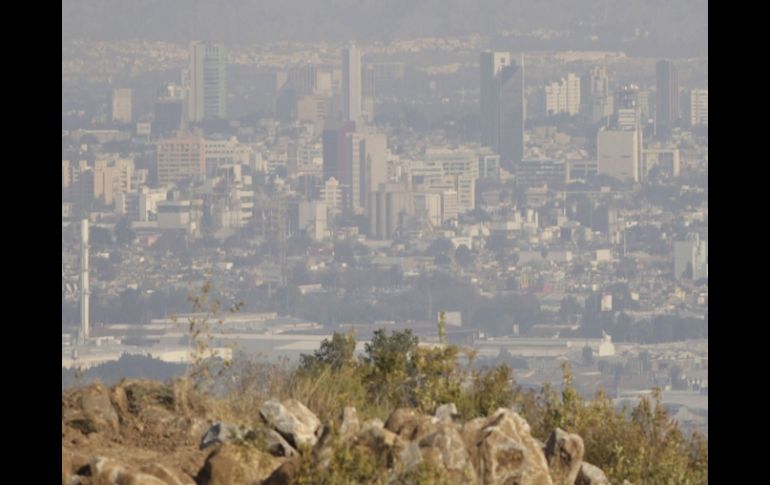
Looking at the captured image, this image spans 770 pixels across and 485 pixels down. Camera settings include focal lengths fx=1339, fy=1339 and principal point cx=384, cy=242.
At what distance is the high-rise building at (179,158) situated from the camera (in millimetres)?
98500

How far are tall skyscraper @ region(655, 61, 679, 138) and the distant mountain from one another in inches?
187

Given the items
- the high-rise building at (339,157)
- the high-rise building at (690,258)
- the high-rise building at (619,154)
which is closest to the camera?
the high-rise building at (690,258)

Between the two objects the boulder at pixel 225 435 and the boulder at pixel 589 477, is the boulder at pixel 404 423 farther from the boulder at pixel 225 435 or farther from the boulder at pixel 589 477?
the boulder at pixel 589 477

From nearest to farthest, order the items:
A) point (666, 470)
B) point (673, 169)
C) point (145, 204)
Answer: point (666, 470) < point (145, 204) < point (673, 169)

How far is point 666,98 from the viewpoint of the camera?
10844 centimetres

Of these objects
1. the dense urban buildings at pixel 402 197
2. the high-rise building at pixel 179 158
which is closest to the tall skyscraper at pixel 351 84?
the dense urban buildings at pixel 402 197

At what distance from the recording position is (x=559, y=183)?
4156 inches

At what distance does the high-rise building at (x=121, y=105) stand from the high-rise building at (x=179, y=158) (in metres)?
3.32

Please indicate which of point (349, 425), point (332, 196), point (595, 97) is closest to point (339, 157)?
point (332, 196)

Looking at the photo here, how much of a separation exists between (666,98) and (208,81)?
121 ft

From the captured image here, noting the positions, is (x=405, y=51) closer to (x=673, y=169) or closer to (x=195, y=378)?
(x=673, y=169)

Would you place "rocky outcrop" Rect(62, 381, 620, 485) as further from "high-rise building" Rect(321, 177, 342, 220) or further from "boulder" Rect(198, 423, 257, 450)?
"high-rise building" Rect(321, 177, 342, 220)
